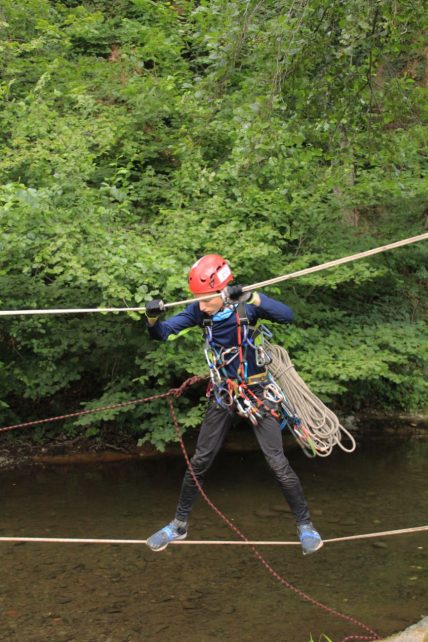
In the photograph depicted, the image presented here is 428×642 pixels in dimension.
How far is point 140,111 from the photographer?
9.41 meters

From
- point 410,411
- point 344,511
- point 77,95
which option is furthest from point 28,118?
point 410,411

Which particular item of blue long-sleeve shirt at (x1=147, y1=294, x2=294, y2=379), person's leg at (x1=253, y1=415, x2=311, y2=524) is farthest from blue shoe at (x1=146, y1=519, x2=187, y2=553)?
blue long-sleeve shirt at (x1=147, y1=294, x2=294, y2=379)

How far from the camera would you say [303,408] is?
468 cm

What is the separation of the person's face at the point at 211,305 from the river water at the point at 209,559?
9.31 ft

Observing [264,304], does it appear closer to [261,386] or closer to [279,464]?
[261,386]

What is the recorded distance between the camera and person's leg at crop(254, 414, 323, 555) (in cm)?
426

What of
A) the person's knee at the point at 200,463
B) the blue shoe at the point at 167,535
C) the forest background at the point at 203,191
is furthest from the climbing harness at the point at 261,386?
the forest background at the point at 203,191

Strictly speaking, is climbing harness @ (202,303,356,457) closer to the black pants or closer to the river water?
the black pants

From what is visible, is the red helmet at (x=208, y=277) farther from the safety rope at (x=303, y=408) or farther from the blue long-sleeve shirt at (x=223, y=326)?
the safety rope at (x=303, y=408)

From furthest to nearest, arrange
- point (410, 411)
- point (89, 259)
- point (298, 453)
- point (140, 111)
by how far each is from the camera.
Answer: point (410, 411)
point (298, 453)
point (140, 111)
point (89, 259)

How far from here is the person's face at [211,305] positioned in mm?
4242

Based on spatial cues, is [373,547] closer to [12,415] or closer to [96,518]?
[96,518]

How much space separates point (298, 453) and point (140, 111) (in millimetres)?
5261

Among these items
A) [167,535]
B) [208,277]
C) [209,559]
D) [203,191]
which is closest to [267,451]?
[167,535]
